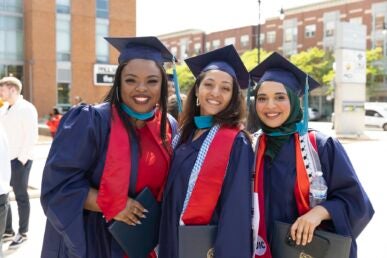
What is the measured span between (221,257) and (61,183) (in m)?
0.84

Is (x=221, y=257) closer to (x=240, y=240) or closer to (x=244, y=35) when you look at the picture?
(x=240, y=240)

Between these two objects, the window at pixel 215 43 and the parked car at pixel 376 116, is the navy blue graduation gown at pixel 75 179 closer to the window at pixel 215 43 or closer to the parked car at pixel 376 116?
the parked car at pixel 376 116

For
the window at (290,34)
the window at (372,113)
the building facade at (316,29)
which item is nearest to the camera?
the window at (372,113)

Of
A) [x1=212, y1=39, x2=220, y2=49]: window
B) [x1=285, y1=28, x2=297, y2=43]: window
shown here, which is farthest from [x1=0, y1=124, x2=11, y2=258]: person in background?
[x1=212, y1=39, x2=220, y2=49]: window

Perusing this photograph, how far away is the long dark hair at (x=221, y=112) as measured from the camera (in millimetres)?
2389

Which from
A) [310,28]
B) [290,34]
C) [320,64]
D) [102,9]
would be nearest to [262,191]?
[102,9]

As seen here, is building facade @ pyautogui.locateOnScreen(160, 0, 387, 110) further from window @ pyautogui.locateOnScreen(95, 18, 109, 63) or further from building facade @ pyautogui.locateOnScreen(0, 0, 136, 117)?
building facade @ pyautogui.locateOnScreen(0, 0, 136, 117)

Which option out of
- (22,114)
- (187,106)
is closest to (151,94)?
(187,106)

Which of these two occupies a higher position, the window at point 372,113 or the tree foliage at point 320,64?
the tree foliage at point 320,64

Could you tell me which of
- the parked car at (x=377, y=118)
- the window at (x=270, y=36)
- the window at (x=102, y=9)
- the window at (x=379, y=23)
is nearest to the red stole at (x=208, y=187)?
the parked car at (x=377, y=118)

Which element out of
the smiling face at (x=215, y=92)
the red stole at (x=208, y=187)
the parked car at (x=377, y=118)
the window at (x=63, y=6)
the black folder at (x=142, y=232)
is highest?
the window at (x=63, y=6)

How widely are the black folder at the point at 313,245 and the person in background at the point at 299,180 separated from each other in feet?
0.12

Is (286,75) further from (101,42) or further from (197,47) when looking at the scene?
(197,47)

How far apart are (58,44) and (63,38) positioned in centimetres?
59
